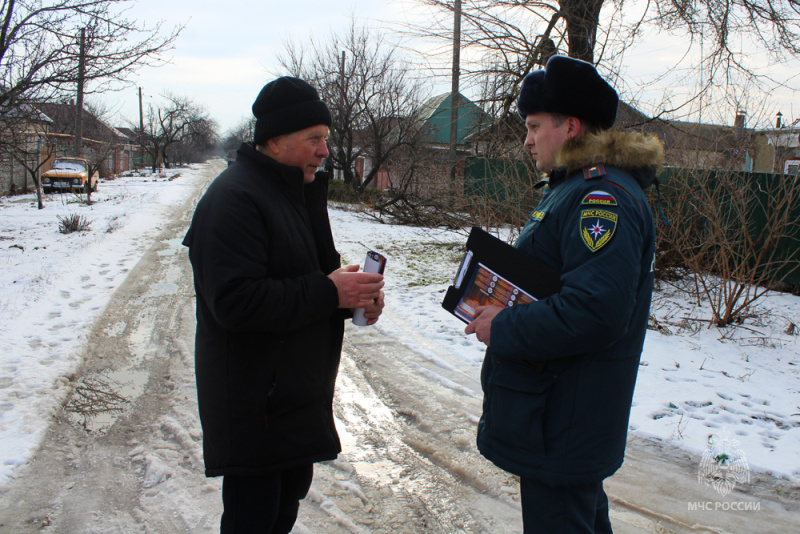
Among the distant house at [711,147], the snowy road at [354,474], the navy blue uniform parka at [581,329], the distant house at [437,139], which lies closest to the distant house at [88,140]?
the distant house at [437,139]

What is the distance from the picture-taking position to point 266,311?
5.80ft

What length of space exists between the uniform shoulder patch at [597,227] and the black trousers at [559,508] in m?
0.71

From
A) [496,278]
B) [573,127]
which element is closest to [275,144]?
[496,278]

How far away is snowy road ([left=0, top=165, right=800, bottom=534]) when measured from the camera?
2.77 metres

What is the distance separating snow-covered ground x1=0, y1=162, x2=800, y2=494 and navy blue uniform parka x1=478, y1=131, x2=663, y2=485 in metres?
2.40

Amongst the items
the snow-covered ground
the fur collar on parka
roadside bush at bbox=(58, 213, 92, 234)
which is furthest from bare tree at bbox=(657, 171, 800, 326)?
roadside bush at bbox=(58, 213, 92, 234)

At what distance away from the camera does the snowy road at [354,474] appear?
277 cm

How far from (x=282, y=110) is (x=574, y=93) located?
0.99 m

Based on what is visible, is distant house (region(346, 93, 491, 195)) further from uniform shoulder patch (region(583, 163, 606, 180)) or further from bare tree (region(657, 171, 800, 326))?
uniform shoulder patch (region(583, 163, 606, 180))

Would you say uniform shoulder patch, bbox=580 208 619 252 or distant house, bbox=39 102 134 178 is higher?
distant house, bbox=39 102 134 178

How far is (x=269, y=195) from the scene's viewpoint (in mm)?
1938

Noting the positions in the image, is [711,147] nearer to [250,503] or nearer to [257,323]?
[257,323]

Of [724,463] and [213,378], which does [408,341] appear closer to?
[724,463]

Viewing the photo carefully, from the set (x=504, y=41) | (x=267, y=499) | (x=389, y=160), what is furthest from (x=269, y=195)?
(x=389, y=160)
